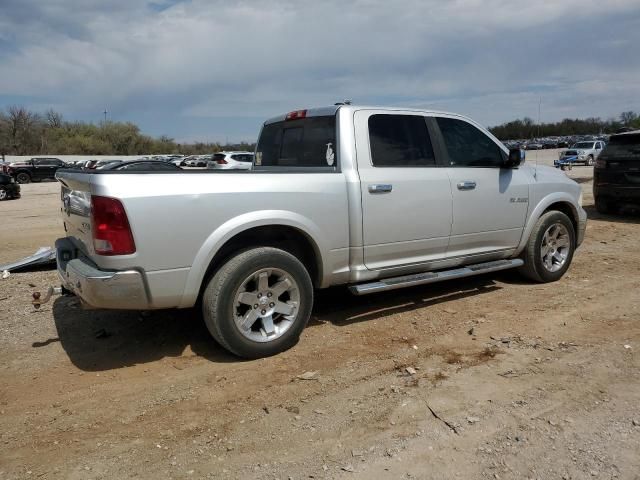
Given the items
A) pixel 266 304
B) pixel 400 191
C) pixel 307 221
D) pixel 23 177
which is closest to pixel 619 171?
pixel 400 191

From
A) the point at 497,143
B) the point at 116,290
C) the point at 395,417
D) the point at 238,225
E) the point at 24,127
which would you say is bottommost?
the point at 395,417

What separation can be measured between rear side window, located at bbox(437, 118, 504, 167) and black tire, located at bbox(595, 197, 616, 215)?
7.22 metres

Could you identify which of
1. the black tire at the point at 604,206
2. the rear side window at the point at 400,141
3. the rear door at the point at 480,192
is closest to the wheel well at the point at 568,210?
the rear door at the point at 480,192

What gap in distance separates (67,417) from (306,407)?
5.01ft

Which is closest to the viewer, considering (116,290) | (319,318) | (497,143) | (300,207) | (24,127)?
(116,290)

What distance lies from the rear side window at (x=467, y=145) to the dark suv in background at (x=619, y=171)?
642 cm

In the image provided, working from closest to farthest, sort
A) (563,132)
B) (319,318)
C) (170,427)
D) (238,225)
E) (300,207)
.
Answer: (170,427) < (238,225) < (300,207) < (319,318) < (563,132)

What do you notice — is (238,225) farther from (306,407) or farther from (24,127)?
(24,127)

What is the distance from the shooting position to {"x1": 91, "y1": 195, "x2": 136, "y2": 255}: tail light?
3.47m

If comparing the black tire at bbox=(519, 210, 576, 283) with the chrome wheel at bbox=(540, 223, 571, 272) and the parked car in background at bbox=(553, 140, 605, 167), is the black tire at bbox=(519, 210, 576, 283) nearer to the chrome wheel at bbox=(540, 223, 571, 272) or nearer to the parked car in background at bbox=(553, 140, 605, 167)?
the chrome wheel at bbox=(540, 223, 571, 272)

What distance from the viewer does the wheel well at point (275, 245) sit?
4.05m

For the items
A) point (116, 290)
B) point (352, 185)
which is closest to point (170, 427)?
point (116, 290)

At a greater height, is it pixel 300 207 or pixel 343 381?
pixel 300 207

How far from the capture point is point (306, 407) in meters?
3.40
